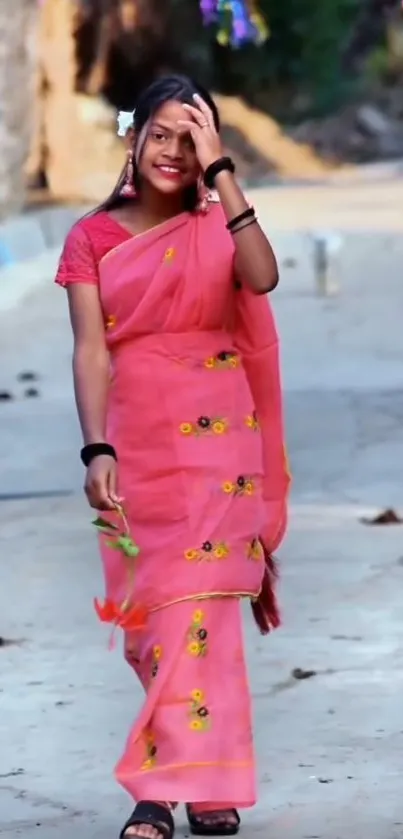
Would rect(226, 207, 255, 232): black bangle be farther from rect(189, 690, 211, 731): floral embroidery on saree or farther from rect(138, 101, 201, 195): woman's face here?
rect(189, 690, 211, 731): floral embroidery on saree

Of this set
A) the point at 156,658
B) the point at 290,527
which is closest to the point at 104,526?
the point at 156,658

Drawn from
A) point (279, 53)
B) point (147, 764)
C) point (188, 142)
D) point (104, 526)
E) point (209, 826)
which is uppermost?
point (188, 142)

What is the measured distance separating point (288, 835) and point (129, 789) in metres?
0.34

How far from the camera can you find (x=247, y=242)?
4.05 m

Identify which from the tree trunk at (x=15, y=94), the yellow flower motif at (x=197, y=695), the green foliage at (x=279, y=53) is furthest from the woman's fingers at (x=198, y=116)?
the green foliage at (x=279, y=53)

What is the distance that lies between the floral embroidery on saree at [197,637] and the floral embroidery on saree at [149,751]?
0.62 ft

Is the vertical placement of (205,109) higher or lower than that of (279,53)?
higher

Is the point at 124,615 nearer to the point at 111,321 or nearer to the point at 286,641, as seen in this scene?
the point at 111,321

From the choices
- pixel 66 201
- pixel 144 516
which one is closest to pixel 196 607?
pixel 144 516

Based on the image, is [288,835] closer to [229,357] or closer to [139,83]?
[229,357]

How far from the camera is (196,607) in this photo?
13.5 ft

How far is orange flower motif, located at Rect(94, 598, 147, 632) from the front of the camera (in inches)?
163

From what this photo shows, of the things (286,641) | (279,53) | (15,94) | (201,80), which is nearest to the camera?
(286,641)

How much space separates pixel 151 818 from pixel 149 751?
0.44 ft
